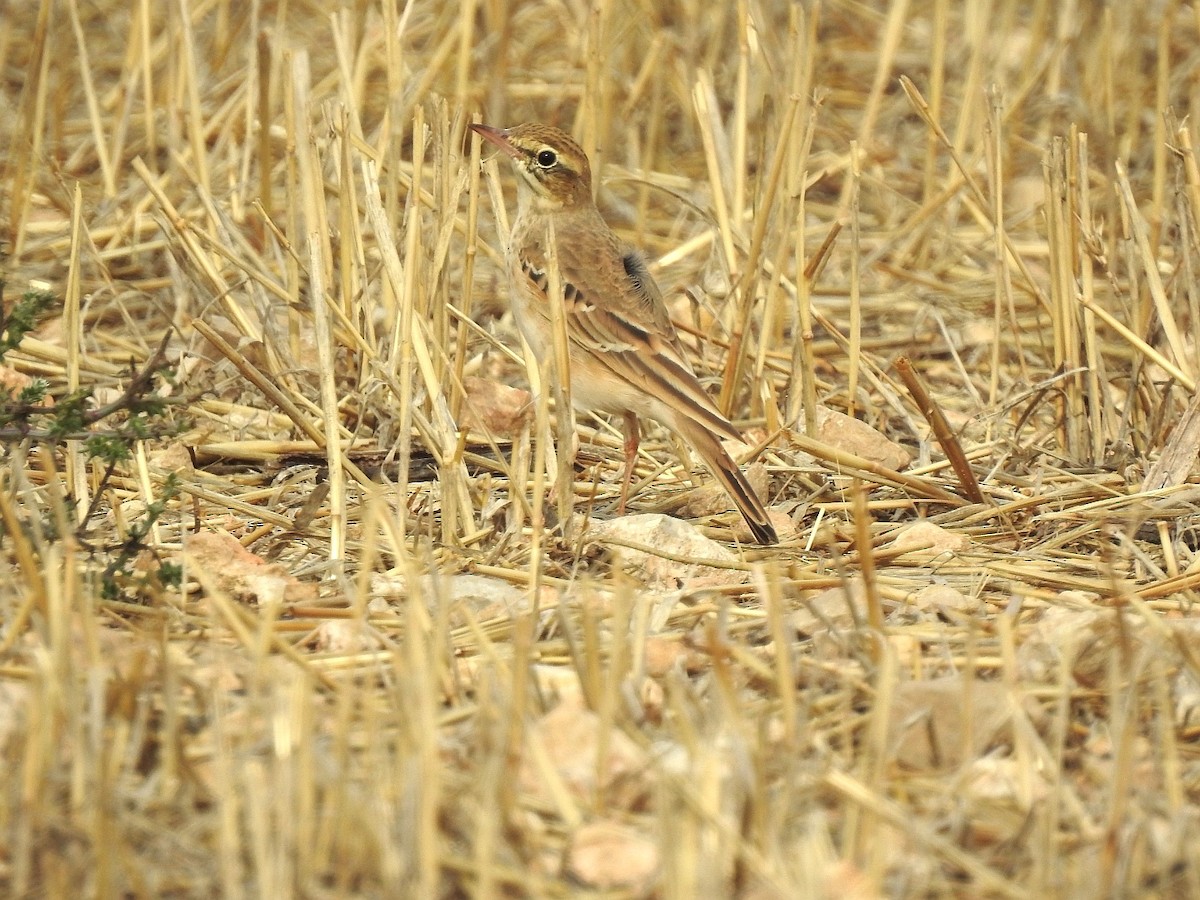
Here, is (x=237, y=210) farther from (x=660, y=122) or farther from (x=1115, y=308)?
(x=1115, y=308)

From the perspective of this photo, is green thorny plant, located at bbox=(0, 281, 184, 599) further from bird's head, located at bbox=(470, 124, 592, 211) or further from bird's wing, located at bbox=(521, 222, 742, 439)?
bird's head, located at bbox=(470, 124, 592, 211)

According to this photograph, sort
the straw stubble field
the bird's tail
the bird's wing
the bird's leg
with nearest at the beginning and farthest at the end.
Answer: the straw stubble field → the bird's tail → the bird's wing → the bird's leg

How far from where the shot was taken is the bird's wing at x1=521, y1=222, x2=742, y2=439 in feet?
16.1

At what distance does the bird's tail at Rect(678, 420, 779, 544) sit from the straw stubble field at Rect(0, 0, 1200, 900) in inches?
3.1

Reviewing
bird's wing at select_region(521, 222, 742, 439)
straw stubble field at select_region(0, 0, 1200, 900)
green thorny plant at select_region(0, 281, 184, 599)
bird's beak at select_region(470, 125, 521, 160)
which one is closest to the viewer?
straw stubble field at select_region(0, 0, 1200, 900)

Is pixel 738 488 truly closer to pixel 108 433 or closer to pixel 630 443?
pixel 630 443

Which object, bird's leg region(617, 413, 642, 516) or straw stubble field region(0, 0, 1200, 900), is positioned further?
bird's leg region(617, 413, 642, 516)

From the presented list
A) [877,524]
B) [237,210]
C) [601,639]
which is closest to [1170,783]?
[601,639]

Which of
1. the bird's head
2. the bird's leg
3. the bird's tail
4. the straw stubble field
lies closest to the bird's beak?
the bird's head

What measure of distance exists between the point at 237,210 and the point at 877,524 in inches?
122

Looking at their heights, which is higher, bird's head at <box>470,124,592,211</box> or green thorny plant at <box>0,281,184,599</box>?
bird's head at <box>470,124,592,211</box>

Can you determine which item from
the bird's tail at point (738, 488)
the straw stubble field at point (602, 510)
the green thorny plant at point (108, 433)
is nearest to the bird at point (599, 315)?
the bird's tail at point (738, 488)

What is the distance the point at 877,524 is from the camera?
4.92 m

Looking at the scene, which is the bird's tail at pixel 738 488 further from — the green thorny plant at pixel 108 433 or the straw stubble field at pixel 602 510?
the green thorny plant at pixel 108 433
